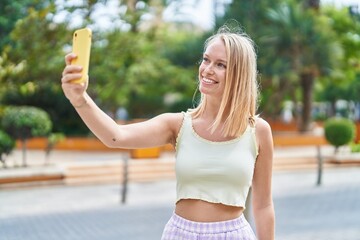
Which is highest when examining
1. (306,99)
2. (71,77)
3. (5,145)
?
(306,99)

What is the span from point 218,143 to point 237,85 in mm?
176

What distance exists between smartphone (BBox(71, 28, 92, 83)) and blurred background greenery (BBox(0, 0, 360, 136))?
465 inches

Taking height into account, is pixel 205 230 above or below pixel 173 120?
below

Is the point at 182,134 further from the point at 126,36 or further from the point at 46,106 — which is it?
the point at 46,106

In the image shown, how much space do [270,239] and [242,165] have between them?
12.3 inches

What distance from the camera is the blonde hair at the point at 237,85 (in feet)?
5.95

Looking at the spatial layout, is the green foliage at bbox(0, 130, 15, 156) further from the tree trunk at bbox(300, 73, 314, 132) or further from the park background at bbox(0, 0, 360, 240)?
the tree trunk at bbox(300, 73, 314, 132)

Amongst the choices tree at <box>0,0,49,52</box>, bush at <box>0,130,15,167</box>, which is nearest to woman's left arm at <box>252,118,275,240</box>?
tree at <box>0,0,49,52</box>

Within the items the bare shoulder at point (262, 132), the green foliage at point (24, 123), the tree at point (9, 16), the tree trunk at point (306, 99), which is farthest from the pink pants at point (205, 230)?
the tree trunk at point (306, 99)

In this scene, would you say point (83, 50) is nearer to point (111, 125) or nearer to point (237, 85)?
point (111, 125)

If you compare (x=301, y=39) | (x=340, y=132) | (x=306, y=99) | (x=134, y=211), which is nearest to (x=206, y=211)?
(x=134, y=211)

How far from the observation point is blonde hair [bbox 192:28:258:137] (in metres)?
1.81

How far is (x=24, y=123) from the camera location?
1397 cm

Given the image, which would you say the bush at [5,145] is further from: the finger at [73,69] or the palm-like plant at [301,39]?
the finger at [73,69]
